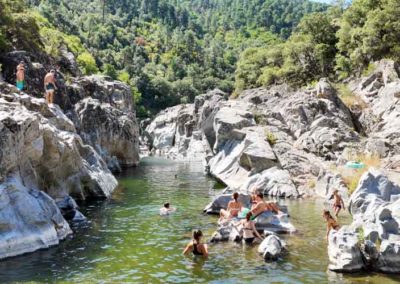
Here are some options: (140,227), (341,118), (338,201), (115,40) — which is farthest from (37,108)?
(115,40)

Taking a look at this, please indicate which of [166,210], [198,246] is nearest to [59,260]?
[198,246]

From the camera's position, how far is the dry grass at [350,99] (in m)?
51.1

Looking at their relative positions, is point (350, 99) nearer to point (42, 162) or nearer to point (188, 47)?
point (42, 162)

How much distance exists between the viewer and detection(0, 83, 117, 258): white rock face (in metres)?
19.8

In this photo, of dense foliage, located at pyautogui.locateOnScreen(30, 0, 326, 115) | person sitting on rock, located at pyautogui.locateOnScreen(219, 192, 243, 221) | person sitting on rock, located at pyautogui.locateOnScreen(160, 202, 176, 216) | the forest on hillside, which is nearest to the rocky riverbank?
person sitting on rock, located at pyautogui.locateOnScreen(160, 202, 176, 216)

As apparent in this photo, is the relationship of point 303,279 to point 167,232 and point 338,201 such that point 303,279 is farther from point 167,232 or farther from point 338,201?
point 338,201

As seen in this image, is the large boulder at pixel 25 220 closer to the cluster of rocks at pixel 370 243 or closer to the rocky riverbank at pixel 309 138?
the rocky riverbank at pixel 309 138

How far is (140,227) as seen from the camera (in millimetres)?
25141

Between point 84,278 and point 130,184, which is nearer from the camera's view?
point 84,278

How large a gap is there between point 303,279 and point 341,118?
108ft

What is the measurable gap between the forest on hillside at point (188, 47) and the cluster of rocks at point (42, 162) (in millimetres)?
8917

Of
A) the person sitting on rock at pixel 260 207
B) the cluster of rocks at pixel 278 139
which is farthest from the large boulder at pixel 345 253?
the cluster of rocks at pixel 278 139

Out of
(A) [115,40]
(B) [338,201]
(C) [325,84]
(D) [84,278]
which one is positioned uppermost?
(A) [115,40]

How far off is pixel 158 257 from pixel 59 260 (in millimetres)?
3901
